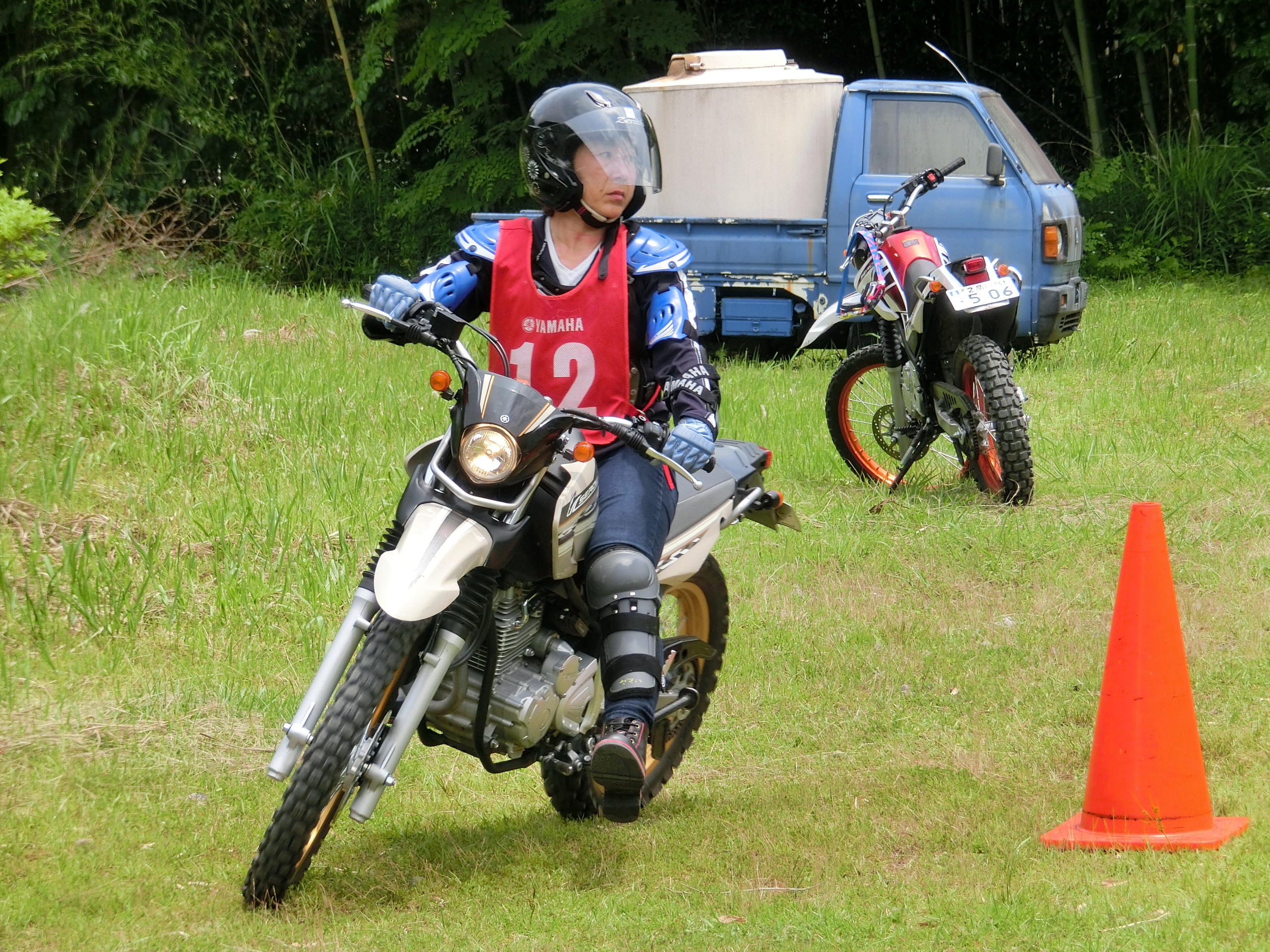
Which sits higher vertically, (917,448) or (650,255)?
(650,255)

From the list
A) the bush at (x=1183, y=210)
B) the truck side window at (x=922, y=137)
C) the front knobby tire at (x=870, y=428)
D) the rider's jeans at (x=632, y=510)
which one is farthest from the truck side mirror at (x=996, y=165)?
the rider's jeans at (x=632, y=510)

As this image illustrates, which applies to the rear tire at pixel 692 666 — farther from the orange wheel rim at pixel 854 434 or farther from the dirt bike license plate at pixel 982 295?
the orange wheel rim at pixel 854 434

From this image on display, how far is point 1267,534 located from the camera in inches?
273

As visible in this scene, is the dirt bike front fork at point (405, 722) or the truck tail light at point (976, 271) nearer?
the dirt bike front fork at point (405, 722)

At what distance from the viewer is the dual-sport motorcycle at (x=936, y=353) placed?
7551 mm

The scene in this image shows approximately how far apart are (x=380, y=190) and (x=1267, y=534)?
40.0ft

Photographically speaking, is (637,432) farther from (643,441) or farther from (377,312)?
(377,312)

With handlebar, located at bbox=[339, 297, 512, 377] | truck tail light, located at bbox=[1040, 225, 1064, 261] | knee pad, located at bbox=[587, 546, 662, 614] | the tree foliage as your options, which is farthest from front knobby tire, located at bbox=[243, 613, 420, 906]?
the tree foliage

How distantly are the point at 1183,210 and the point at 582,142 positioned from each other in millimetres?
13333

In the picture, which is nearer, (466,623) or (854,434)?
(466,623)

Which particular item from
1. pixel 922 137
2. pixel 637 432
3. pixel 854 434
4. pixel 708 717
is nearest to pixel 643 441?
pixel 637 432

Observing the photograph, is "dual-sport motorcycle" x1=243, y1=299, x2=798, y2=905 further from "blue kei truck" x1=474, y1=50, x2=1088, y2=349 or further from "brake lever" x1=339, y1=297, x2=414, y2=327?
"blue kei truck" x1=474, y1=50, x2=1088, y2=349

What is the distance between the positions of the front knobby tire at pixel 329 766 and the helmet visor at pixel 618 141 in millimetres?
1323

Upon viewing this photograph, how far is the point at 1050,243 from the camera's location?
11.6 metres
